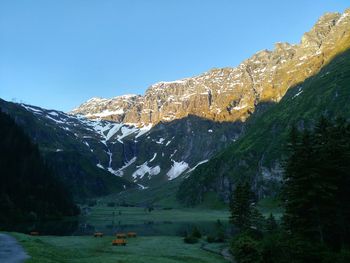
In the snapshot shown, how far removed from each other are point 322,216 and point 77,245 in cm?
4230

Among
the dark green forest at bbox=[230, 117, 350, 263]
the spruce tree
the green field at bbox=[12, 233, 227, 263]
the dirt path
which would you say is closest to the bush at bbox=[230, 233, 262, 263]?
the dark green forest at bbox=[230, 117, 350, 263]

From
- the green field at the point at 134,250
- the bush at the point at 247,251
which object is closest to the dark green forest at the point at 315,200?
the bush at the point at 247,251

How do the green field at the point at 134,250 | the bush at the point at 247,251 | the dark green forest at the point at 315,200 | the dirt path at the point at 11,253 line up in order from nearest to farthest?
the dirt path at the point at 11,253 → the dark green forest at the point at 315,200 → the green field at the point at 134,250 → the bush at the point at 247,251

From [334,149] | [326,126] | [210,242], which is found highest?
[326,126]

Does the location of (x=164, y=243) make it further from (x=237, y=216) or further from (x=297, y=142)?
(x=297, y=142)

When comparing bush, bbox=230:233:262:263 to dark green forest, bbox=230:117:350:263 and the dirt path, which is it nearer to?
dark green forest, bbox=230:117:350:263

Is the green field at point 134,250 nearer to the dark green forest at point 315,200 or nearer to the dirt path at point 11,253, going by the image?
the dirt path at point 11,253

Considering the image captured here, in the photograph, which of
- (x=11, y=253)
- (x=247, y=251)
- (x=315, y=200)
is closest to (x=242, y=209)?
(x=247, y=251)

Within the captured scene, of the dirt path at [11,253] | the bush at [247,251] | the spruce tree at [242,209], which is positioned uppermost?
the spruce tree at [242,209]

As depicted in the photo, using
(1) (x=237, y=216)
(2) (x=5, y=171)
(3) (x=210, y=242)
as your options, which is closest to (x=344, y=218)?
(1) (x=237, y=216)

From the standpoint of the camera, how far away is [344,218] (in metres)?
57.2

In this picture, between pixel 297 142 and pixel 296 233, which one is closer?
pixel 296 233

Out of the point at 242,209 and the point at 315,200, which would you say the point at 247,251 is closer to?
the point at 315,200

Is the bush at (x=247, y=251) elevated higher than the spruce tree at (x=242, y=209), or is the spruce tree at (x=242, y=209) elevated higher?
the spruce tree at (x=242, y=209)
